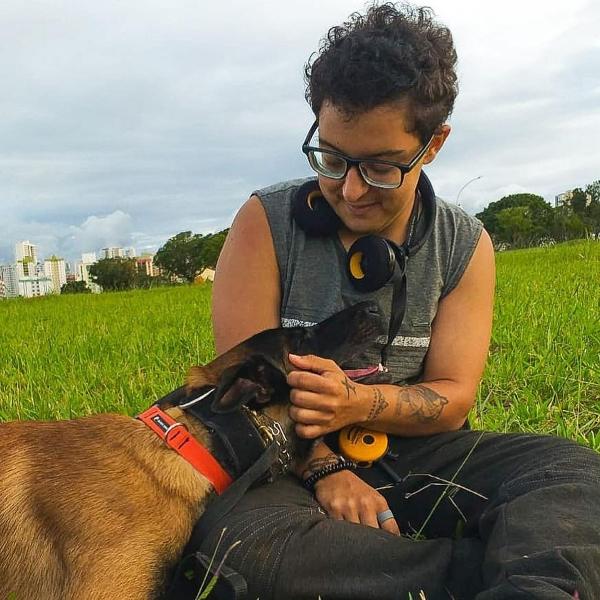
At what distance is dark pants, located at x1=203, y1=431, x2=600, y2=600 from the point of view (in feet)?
6.66

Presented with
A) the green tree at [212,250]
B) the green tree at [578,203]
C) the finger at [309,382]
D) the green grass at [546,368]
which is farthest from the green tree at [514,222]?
the finger at [309,382]

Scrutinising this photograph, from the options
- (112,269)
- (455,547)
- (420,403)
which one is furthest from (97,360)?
(112,269)

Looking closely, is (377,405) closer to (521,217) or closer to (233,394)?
(233,394)

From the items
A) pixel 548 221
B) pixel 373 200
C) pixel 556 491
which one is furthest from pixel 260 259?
pixel 548 221

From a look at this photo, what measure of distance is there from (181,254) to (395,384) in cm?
7842

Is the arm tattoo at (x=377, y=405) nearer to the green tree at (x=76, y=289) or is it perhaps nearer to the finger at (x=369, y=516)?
the finger at (x=369, y=516)

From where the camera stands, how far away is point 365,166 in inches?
116

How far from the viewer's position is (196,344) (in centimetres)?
667

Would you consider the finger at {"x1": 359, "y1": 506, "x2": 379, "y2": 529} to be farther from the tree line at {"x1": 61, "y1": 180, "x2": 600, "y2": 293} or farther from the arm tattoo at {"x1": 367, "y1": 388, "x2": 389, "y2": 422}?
the tree line at {"x1": 61, "y1": 180, "x2": 600, "y2": 293}

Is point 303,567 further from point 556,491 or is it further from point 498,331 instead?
point 498,331

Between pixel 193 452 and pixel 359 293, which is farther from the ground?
pixel 359 293

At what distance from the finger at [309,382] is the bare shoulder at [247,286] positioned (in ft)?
1.99

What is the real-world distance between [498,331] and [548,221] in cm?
7748

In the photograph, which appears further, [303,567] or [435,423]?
[435,423]
